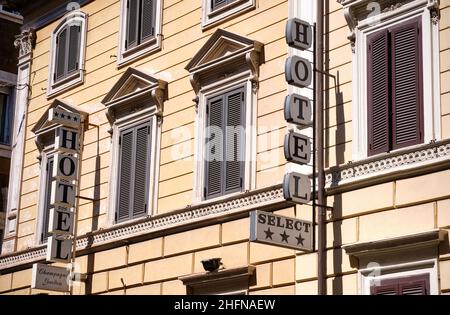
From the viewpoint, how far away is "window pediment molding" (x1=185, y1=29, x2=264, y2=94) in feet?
62.4

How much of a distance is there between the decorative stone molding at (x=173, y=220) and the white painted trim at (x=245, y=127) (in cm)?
19

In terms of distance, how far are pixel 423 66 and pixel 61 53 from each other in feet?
36.3

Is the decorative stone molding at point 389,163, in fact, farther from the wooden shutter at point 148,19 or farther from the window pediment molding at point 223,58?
the wooden shutter at point 148,19

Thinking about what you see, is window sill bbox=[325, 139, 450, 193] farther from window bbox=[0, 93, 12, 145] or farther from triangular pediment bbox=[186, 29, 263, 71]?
window bbox=[0, 93, 12, 145]

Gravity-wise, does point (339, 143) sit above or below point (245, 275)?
above

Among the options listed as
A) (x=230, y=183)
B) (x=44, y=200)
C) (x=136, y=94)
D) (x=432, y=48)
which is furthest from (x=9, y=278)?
(x=432, y=48)

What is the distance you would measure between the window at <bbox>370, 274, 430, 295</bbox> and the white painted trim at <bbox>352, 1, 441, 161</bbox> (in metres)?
2.02

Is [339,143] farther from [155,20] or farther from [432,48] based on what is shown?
[155,20]

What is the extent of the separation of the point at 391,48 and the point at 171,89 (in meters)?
5.64

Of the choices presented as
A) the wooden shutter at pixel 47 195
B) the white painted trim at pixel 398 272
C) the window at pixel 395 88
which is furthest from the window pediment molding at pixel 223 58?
the wooden shutter at pixel 47 195

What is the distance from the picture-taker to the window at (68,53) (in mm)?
23969

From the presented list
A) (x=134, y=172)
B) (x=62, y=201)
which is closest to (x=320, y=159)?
(x=134, y=172)

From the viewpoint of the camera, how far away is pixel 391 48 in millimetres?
16672
